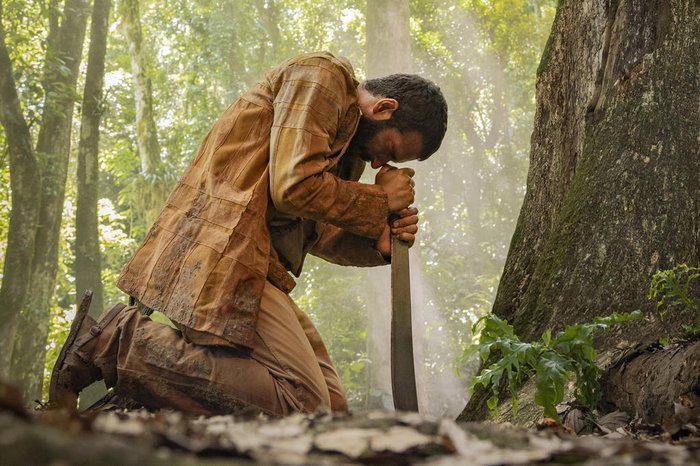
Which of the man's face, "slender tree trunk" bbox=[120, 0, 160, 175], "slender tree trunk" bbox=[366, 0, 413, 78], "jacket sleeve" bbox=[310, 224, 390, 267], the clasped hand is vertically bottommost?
"jacket sleeve" bbox=[310, 224, 390, 267]

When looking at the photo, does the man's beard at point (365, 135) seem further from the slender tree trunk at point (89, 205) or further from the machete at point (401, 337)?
the slender tree trunk at point (89, 205)

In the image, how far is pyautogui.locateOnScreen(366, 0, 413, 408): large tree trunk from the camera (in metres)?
17.6

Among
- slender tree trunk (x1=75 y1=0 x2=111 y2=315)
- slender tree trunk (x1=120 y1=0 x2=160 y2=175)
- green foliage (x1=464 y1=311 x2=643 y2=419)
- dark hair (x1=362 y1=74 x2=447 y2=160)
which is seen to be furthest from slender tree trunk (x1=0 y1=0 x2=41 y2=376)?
green foliage (x1=464 y1=311 x2=643 y2=419)

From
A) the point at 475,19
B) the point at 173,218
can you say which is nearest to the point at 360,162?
the point at 173,218

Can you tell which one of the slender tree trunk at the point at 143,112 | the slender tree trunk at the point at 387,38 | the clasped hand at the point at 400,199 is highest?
the slender tree trunk at the point at 387,38

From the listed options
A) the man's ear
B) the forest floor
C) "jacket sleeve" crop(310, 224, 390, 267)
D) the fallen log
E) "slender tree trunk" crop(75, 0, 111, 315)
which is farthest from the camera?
"slender tree trunk" crop(75, 0, 111, 315)

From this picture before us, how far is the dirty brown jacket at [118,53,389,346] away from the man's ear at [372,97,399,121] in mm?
88

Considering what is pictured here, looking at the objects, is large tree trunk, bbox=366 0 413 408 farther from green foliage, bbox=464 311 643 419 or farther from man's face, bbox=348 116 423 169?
green foliage, bbox=464 311 643 419

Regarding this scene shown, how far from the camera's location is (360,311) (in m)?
23.7

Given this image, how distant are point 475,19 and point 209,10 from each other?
10.2 meters

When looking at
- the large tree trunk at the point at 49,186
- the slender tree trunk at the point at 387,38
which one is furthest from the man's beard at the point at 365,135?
the slender tree trunk at the point at 387,38

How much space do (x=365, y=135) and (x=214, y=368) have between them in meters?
1.31

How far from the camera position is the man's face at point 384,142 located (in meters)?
3.83

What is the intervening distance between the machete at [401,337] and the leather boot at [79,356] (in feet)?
4.20
